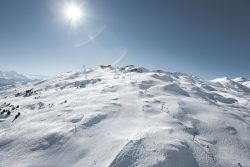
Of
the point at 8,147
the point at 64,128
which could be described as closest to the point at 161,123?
the point at 64,128

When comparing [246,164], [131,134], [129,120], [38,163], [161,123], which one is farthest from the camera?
[129,120]

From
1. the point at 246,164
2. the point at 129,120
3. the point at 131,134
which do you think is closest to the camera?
the point at 246,164

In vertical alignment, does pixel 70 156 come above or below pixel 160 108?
below

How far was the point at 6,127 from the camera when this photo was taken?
12062 millimetres

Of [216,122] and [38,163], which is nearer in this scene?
[38,163]

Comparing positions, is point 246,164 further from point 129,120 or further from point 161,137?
point 129,120

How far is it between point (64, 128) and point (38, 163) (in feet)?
10.6

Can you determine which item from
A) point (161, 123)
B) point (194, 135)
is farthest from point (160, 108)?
point (194, 135)

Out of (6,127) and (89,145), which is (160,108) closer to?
(89,145)

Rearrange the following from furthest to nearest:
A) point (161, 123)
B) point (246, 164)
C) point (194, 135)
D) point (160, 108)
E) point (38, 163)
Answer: point (160, 108)
point (161, 123)
point (194, 135)
point (246, 164)
point (38, 163)

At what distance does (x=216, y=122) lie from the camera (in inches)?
494

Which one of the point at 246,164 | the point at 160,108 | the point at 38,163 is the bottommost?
the point at 246,164

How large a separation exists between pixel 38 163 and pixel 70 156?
121 centimetres

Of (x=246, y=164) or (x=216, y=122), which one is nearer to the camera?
(x=246, y=164)
